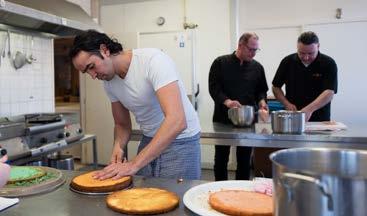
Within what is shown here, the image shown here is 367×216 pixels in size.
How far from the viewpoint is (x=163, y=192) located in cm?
103

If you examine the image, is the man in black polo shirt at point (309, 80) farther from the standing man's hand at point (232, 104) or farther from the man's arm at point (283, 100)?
the standing man's hand at point (232, 104)

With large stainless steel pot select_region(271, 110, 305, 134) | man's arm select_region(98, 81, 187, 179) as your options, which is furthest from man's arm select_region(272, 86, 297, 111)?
man's arm select_region(98, 81, 187, 179)

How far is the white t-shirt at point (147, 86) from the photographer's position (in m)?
1.38

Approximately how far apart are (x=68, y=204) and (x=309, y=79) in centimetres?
206

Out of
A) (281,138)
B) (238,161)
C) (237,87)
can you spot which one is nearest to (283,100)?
(237,87)

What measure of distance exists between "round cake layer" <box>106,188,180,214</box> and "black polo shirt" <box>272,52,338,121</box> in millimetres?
1853

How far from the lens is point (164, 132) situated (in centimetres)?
129

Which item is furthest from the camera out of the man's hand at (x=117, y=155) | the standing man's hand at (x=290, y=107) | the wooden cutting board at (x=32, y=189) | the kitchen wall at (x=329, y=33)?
the kitchen wall at (x=329, y=33)

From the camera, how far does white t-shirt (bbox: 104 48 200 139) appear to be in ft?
4.52

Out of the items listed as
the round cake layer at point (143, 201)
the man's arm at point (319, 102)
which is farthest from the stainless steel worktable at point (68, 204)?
the man's arm at point (319, 102)

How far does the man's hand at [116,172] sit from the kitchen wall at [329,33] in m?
3.30

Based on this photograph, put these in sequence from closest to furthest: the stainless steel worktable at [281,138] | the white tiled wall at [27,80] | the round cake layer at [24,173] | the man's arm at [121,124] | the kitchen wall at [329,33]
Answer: the round cake layer at [24,173]
the man's arm at [121,124]
the stainless steel worktable at [281,138]
the white tiled wall at [27,80]
the kitchen wall at [329,33]

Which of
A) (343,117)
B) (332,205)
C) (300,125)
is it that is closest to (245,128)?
(300,125)

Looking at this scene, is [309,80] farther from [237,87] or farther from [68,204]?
[68,204]
